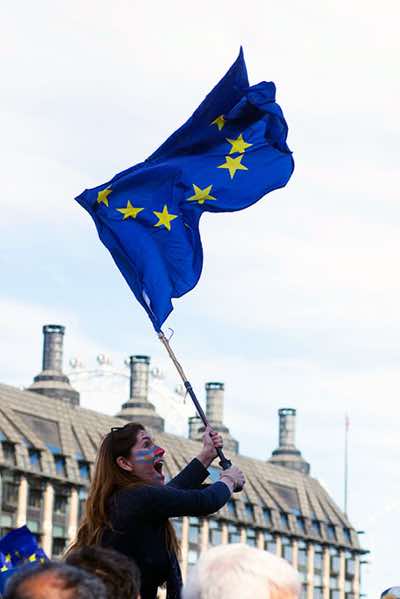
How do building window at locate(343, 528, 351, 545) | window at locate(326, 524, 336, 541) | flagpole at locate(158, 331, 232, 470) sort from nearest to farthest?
flagpole at locate(158, 331, 232, 470)
window at locate(326, 524, 336, 541)
building window at locate(343, 528, 351, 545)

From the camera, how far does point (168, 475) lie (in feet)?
303

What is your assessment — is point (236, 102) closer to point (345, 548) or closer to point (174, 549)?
point (174, 549)

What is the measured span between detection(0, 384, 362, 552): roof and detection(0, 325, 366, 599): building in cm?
6

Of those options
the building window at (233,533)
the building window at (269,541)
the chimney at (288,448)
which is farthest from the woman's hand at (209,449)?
the chimney at (288,448)

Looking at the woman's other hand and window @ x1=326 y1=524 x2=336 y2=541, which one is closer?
the woman's other hand

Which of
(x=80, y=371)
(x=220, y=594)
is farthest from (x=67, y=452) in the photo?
(x=220, y=594)

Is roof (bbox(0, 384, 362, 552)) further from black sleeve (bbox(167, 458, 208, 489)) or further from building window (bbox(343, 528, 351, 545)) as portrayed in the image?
black sleeve (bbox(167, 458, 208, 489))

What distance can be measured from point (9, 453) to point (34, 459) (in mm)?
2358

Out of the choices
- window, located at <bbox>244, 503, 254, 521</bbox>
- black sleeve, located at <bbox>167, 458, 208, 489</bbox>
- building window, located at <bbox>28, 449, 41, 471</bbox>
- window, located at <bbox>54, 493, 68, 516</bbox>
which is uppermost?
black sleeve, located at <bbox>167, 458, 208, 489</bbox>

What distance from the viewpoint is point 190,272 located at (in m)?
10.5

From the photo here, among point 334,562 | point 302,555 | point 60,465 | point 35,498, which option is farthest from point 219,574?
point 334,562

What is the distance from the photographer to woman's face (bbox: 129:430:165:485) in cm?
784

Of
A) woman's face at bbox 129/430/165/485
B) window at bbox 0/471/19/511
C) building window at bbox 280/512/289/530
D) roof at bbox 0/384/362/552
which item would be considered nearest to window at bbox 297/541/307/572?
roof at bbox 0/384/362/552

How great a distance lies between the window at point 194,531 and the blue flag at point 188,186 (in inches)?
3415
